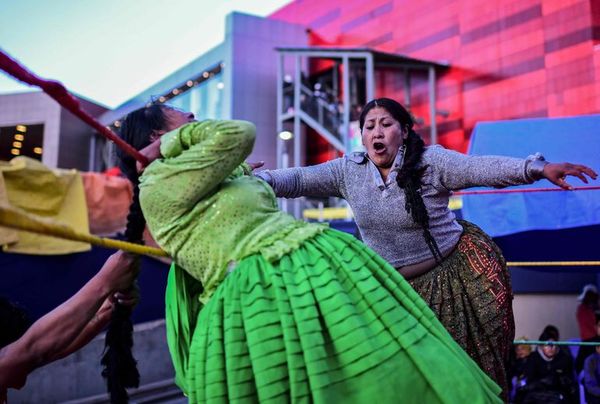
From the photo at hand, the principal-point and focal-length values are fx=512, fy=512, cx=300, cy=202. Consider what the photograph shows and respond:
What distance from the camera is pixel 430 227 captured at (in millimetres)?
2164

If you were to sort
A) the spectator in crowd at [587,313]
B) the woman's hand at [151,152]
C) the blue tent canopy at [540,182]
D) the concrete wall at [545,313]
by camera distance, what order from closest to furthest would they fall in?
the woman's hand at [151,152] < the blue tent canopy at [540,182] < the spectator in crowd at [587,313] < the concrete wall at [545,313]

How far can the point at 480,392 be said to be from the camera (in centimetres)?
130

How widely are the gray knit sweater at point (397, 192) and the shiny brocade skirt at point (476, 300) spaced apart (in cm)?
9

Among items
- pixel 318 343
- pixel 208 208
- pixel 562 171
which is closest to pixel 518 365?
pixel 562 171

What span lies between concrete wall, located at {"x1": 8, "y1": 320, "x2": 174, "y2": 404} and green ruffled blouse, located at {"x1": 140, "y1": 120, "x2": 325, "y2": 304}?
3516mm

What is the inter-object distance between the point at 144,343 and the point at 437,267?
4.15 metres

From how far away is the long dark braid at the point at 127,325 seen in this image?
5.21ft

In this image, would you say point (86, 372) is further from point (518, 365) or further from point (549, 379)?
point (549, 379)

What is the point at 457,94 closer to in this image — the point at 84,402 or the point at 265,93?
the point at 265,93

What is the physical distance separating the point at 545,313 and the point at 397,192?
19.4 ft

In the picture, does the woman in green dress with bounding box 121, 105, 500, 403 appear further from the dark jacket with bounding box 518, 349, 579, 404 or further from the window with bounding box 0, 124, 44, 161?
the window with bounding box 0, 124, 44, 161

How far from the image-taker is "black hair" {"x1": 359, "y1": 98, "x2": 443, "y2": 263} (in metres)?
2.09

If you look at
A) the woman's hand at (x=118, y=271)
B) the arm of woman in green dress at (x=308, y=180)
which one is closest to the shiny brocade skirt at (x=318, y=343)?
the woman's hand at (x=118, y=271)

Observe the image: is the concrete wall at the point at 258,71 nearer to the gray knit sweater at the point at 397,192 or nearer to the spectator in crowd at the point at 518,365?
the spectator in crowd at the point at 518,365
